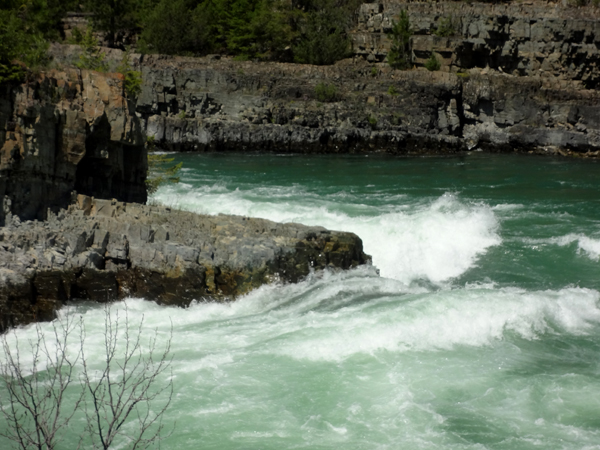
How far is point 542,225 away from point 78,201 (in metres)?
13.2

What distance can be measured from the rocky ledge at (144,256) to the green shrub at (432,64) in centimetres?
3766

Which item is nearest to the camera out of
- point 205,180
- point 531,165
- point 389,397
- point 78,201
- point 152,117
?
point 389,397

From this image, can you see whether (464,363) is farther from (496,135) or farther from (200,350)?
(496,135)

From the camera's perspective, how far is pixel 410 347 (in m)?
12.2

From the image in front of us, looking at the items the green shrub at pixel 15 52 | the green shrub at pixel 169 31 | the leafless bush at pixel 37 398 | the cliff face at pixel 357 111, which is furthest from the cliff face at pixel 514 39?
the leafless bush at pixel 37 398

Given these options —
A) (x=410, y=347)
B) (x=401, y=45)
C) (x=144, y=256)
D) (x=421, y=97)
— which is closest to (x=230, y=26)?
(x=401, y=45)

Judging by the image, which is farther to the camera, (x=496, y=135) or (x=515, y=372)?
(x=496, y=135)

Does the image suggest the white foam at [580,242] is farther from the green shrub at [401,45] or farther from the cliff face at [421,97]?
the green shrub at [401,45]

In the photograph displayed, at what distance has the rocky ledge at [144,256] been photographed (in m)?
13.7

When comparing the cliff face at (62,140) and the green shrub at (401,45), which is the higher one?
the green shrub at (401,45)

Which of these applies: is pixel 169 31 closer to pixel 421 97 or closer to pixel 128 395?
pixel 421 97

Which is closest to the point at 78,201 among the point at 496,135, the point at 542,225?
the point at 542,225

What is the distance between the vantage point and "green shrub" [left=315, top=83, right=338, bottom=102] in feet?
154

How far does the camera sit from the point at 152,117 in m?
45.3
